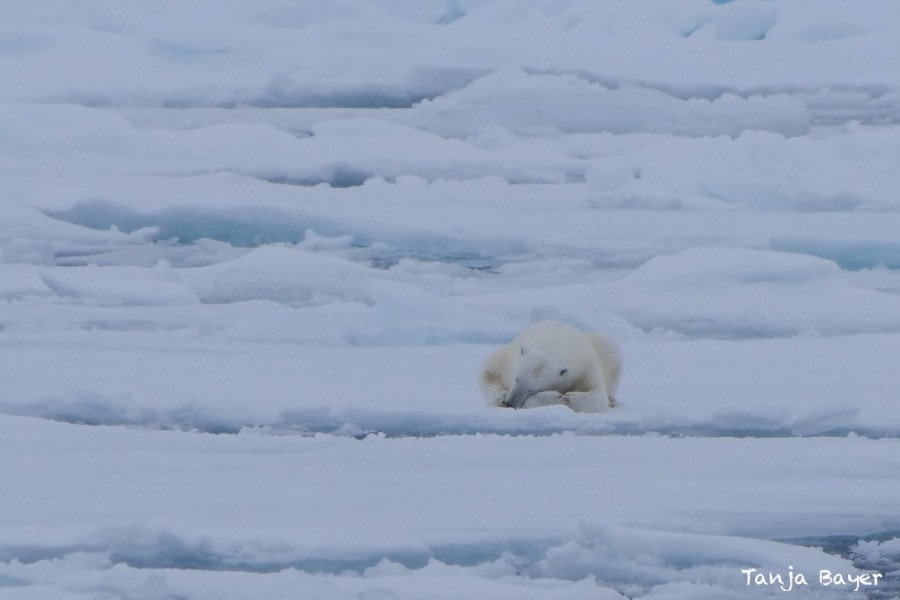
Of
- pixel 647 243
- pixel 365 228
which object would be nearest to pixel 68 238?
pixel 365 228

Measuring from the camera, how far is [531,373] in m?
3.10

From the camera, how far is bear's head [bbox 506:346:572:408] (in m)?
3.10

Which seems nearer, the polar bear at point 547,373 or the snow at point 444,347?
the snow at point 444,347

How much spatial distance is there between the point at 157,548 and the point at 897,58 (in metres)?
13.0

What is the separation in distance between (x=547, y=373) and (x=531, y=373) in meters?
0.04

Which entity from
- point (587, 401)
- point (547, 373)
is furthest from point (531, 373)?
point (587, 401)
